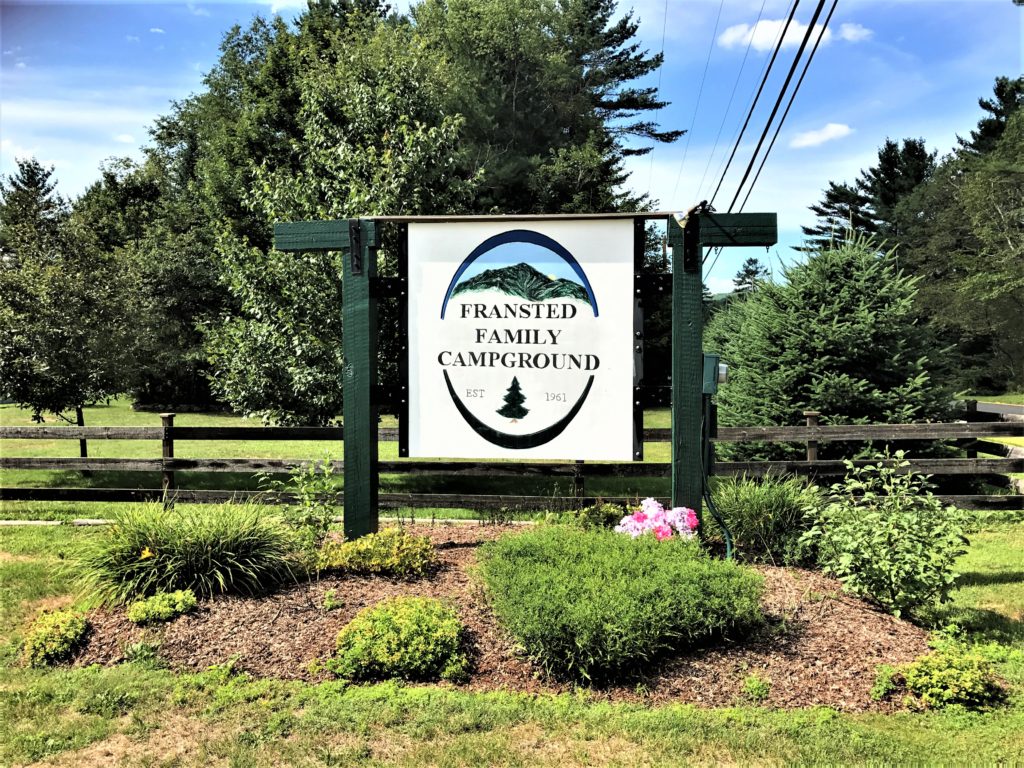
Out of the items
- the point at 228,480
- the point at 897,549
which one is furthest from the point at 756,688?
the point at 228,480

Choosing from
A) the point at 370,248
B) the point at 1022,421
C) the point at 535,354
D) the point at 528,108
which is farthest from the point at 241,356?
the point at 528,108

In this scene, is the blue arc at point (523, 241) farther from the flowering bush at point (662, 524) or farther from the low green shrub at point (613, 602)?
the low green shrub at point (613, 602)

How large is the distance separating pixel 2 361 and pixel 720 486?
10.9 metres

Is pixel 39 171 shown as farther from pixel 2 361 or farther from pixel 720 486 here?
pixel 720 486

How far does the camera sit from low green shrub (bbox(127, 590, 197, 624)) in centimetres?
475

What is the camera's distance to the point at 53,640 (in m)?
4.59

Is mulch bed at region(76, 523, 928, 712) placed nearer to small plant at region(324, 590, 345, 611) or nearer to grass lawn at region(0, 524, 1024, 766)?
small plant at region(324, 590, 345, 611)

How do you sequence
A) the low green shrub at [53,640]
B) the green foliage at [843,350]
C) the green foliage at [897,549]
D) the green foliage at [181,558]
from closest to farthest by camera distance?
the low green shrub at [53,640]
the green foliage at [897,549]
the green foliage at [181,558]
the green foliage at [843,350]

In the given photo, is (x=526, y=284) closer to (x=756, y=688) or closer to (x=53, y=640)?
(x=756, y=688)

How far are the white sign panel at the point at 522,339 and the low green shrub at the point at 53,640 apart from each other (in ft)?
8.77

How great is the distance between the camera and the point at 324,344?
33.5 feet

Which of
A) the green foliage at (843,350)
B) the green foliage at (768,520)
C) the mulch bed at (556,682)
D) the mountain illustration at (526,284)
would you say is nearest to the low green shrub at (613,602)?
the mulch bed at (556,682)

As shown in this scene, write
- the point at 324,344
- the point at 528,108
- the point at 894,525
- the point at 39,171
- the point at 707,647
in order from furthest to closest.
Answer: the point at 39,171 < the point at 528,108 < the point at 324,344 < the point at 894,525 < the point at 707,647

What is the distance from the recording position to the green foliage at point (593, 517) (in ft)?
20.2
